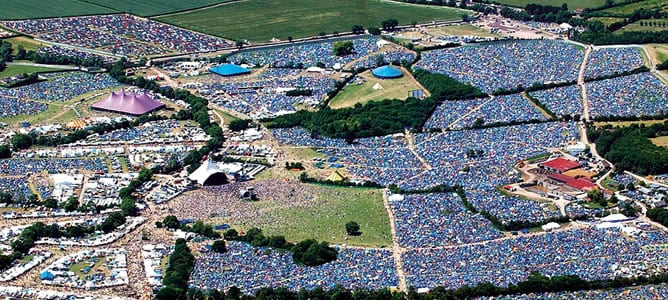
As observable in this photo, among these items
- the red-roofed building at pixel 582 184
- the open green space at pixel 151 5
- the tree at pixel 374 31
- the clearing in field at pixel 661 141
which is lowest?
the open green space at pixel 151 5

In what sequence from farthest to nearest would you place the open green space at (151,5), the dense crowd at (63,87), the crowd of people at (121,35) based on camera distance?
the open green space at (151,5) < the crowd of people at (121,35) < the dense crowd at (63,87)

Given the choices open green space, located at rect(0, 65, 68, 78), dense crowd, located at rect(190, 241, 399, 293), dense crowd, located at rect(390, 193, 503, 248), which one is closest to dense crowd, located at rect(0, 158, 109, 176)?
dense crowd, located at rect(190, 241, 399, 293)

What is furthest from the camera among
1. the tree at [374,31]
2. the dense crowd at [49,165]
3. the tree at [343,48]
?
the tree at [374,31]

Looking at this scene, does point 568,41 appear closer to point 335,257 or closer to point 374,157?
point 374,157

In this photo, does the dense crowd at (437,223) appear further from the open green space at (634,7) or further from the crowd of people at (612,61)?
the open green space at (634,7)

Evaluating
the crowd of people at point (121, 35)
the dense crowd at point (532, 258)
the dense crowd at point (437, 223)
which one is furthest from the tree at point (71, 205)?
the crowd of people at point (121, 35)
